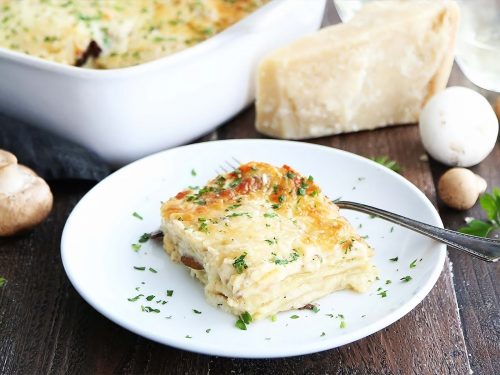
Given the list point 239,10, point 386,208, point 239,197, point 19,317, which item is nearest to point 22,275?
point 19,317

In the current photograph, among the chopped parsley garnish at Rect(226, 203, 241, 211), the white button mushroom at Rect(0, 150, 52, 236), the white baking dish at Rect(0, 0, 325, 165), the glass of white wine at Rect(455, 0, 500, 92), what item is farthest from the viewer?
the glass of white wine at Rect(455, 0, 500, 92)

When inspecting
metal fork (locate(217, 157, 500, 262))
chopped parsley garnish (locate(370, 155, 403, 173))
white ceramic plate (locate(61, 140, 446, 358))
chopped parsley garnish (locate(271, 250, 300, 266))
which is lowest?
chopped parsley garnish (locate(370, 155, 403, 173))

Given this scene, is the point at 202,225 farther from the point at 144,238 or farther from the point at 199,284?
the point at 144,238

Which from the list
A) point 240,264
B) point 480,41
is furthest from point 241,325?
point 480,41

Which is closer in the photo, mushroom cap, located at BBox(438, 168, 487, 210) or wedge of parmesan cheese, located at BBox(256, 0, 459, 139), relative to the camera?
mushroom cap, located at BBox(438, 168, 487, 210)

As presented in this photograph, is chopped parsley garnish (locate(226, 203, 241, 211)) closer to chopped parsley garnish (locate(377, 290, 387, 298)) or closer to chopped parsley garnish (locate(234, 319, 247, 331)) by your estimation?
chopped parsley garnish (locate(234, 319, 247, 331))

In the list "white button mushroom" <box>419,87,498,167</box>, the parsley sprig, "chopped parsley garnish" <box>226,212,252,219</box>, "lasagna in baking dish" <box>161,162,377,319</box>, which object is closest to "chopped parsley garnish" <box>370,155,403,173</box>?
"white button mushroom" <box>419,87,498,167</box>

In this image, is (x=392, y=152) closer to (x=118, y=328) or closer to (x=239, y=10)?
(x=239, y=10)
